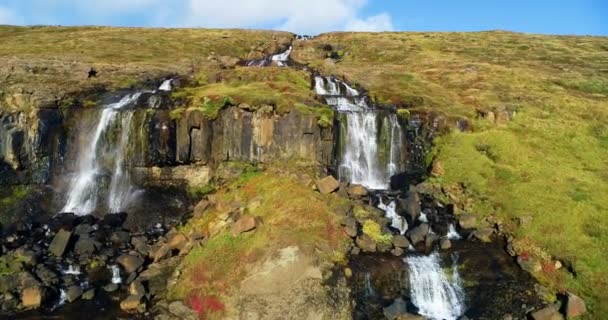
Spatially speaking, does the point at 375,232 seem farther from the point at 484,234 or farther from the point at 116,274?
the point at 116,274

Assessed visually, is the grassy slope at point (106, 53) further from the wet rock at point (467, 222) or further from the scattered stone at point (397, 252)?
the wet rock at point (467, 222)

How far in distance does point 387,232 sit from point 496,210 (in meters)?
8.67

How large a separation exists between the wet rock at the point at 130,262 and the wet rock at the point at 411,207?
16927mm

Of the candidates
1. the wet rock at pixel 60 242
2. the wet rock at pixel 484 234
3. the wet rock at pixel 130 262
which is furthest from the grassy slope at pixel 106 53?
the wet rock at pixel 484 234

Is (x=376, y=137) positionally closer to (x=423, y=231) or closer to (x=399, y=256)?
(x=423, y=231)

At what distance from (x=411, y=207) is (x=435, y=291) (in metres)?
7.80

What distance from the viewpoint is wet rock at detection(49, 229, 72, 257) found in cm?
3132

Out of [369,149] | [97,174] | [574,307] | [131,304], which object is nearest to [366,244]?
[574,307]

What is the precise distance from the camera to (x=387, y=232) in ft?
103

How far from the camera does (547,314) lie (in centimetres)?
2503

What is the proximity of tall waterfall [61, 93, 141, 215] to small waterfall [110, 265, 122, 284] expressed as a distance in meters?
8.21

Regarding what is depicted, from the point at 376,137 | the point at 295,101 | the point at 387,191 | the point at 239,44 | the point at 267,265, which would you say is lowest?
the point at 267,265

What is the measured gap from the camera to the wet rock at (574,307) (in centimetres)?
2538

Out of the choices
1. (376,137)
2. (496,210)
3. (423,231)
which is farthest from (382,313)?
(376,137)
